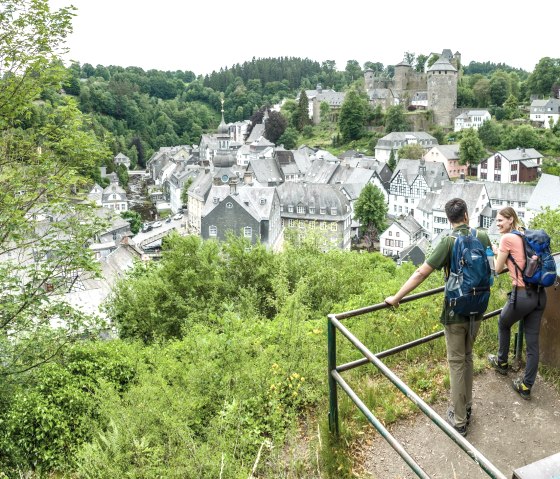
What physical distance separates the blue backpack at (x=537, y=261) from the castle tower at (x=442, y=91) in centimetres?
9662

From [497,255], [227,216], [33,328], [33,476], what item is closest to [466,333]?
[497,255]

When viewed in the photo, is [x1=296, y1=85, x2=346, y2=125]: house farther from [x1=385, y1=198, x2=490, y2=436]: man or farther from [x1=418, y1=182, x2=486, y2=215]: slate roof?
[x1=385, y1=198, x2=490, y2=436]: man

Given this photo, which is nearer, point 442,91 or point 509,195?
point 509,195

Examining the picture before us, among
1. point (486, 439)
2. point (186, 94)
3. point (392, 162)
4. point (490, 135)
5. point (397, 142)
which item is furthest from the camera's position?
point (186, 94)

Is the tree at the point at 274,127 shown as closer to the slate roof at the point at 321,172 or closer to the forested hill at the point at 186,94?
the forested hill at the point at 186,94

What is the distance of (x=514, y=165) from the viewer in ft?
218

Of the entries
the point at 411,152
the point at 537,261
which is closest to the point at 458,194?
the point at 411,152

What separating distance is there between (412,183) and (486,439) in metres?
60.0

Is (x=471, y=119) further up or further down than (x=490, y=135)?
further up

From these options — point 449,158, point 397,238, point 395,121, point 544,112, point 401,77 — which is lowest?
point 397,238

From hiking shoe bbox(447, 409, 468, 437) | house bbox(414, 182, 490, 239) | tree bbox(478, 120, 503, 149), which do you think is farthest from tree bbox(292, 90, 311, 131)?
hiking shoe bbox(447, 409, 468, 437)

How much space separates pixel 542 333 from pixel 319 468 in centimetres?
263

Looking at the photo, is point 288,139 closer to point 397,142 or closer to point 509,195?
point 397,142

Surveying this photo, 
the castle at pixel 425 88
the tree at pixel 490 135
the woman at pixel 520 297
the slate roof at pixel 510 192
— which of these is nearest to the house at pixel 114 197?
the slate roof at pixel 510 192
